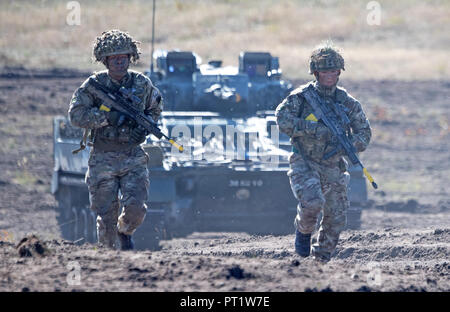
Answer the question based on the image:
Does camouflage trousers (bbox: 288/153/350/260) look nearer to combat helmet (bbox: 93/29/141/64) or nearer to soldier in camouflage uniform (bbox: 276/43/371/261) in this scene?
soldier in camouflage uniform (bbox: 276/43/371/261)

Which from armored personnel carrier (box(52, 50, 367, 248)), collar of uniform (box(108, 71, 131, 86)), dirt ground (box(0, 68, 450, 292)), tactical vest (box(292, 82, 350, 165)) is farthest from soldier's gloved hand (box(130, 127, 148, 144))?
armored personnel carrier (box(52, 50, 367, 248))

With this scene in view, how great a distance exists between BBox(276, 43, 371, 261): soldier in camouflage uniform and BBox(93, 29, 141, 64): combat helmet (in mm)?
1365

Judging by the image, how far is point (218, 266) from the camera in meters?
7.21

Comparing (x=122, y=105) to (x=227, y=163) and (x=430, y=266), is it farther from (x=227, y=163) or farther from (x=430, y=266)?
(x=227, y=163)

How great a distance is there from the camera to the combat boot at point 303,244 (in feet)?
28.0

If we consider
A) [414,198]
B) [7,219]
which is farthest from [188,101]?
[414,198]

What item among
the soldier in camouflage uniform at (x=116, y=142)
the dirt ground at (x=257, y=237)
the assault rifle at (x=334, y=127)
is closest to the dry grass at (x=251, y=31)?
the dirt ground at (x=257, y=237)

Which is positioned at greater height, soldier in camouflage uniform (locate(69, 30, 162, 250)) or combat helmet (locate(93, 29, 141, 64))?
combat helmet (locate(93, 29, 141, 64))

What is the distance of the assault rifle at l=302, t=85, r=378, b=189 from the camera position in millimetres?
8414

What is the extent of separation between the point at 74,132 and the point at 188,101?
1.77 metres

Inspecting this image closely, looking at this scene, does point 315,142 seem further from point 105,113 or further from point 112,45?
point 112,45

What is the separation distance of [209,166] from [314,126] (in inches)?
153

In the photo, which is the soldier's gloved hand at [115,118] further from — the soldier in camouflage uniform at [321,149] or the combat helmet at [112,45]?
the soldier in camouflage uniform at [321,149]

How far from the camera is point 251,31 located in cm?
3173
